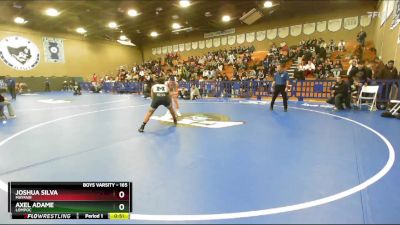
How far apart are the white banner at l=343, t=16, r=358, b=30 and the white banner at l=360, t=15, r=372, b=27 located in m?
0.40

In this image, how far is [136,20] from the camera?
2186cm

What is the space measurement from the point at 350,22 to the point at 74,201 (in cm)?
2385

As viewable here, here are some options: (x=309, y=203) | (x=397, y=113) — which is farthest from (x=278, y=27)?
(x=309, y=203)

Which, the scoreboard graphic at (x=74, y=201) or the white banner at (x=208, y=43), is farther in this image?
the white banner at (x=208, y=43)

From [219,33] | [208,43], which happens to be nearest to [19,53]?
[208,43]

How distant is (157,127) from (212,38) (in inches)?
955

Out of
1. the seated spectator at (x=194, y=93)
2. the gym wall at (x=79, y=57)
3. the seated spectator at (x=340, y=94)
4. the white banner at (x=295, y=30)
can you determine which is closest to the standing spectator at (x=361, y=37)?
the white banner at (x=295, y=30)

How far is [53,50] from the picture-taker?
2675cm

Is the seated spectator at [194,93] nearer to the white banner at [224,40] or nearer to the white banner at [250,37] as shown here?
the white banner at [250,37]

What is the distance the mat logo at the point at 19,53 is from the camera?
912 inches

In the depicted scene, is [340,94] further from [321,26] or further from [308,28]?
[308,28]

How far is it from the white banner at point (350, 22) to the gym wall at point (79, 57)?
25.8m

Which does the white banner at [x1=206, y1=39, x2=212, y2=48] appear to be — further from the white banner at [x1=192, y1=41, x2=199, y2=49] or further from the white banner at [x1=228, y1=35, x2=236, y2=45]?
the white banner at [x1=228, y1=35, x2=236, y2=45]

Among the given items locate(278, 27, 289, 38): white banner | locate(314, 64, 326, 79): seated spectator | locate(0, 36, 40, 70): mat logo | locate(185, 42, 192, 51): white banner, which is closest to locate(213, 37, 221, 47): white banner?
locate(185, 42, 192, 51): white banner
